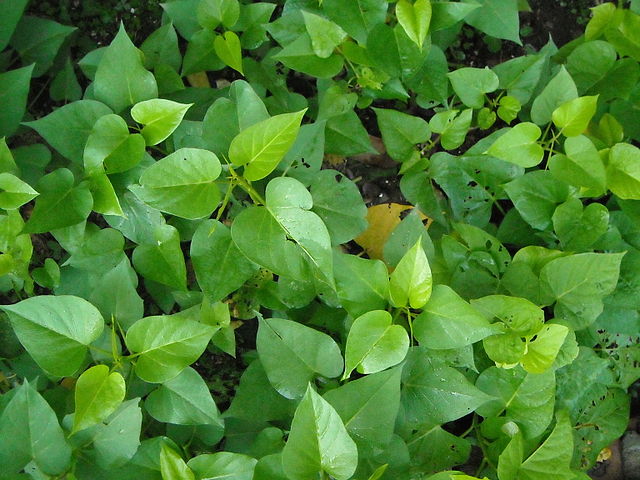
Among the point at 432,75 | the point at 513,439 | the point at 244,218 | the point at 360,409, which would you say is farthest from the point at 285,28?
the point at 513,439

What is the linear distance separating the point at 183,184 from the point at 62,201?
1.17 feet

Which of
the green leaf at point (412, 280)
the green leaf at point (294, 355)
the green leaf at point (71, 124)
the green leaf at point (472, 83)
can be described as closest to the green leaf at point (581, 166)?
the green leaf at point (472, 83)

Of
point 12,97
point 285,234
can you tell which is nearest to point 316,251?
point 285,234

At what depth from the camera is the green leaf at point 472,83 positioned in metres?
1.64

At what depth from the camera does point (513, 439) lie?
142 centimetres

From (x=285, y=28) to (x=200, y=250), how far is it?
25.0 inches

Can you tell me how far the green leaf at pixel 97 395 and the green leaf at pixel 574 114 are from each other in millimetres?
1185

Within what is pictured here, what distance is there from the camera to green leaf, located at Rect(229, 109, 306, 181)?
4.16ft

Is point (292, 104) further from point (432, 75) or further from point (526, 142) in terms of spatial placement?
point (526, 142)

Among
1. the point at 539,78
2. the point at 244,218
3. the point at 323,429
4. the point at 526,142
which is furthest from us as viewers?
the point at 539,78

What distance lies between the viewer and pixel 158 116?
143cm

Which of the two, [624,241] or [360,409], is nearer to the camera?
[360,409]

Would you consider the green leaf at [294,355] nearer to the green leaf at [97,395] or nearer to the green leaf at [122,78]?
the green leaf at [97,395]

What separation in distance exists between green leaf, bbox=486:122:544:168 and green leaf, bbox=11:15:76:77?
1.19 metres
